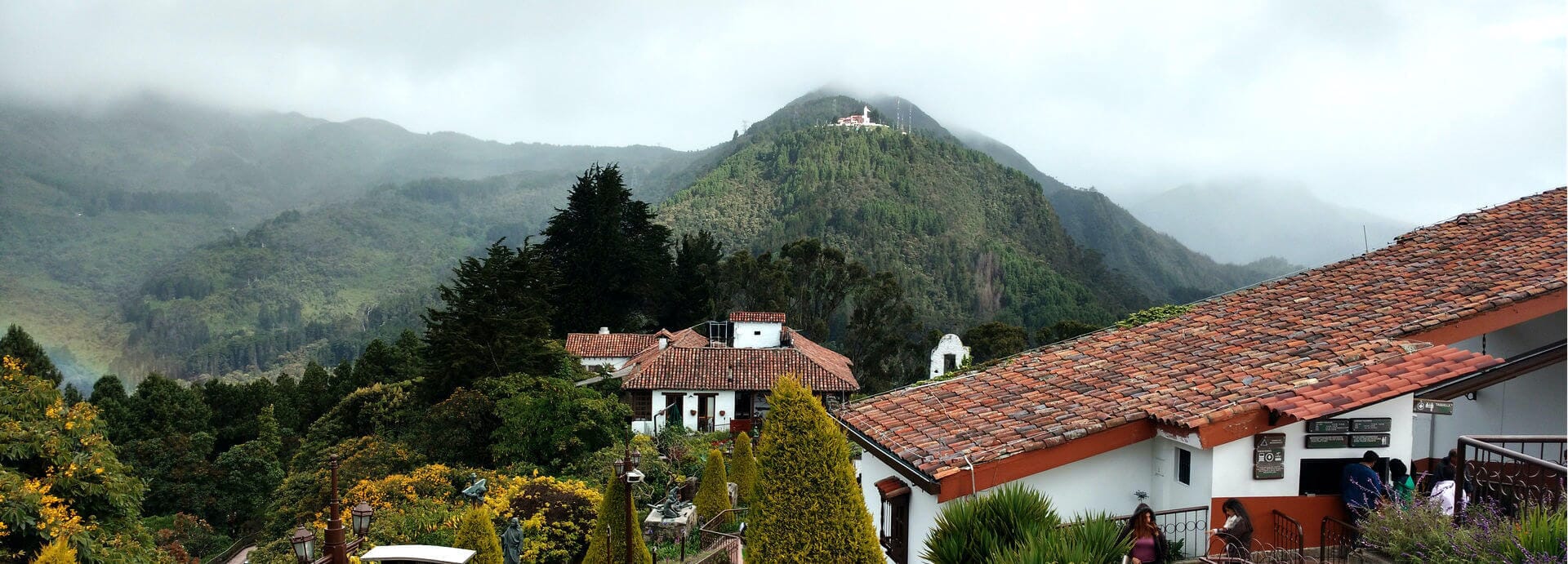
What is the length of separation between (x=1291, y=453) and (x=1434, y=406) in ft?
4.80

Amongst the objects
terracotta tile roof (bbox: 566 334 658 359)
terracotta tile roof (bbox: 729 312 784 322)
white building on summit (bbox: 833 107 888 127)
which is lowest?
terracotta tile roof (bbox: 566 334 658 359)

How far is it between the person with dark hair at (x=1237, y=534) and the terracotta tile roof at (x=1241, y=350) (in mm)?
740

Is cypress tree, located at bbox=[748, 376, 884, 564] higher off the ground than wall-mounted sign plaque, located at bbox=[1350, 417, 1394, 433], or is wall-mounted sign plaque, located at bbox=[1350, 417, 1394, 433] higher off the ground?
wall-mounted sign plaque, located at bbox=[1350, 417, 1394, 433]

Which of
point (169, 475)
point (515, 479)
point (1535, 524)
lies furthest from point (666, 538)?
point (169, 475)

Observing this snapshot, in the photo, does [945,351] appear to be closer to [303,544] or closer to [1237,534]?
[1237,534]

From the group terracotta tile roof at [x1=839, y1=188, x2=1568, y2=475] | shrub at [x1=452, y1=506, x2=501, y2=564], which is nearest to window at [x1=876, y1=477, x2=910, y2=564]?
terracotta tile roof at [x1=839, y1=188, x2=1568, y2=475]

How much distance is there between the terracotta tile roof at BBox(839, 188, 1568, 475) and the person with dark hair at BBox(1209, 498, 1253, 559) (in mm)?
740

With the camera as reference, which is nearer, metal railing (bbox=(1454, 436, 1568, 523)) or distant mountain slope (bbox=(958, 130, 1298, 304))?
metal railing (bbox=(1454, 436, 1568, 523))

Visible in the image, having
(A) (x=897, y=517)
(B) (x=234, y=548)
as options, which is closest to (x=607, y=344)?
(B) (x=234, y=548)

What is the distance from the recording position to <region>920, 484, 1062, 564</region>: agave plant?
608cm

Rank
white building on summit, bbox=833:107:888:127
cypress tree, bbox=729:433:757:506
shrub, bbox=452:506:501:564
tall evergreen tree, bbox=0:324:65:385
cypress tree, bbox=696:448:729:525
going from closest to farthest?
shrub, bbox=452:506:501:564
cypress tree, bbox=696:448:729:525
cypress tree, bbox=729:433:757:506
tall evergreen tree, bbox=0:324:65:385
white building on summit, bbox=833:107:888:127

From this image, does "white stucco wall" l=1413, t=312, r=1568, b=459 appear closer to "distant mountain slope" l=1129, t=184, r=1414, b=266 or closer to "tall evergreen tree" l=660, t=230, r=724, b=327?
"tall evergreen tree" l=660, t=230, r=724, b=327

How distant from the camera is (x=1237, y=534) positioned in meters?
6.45

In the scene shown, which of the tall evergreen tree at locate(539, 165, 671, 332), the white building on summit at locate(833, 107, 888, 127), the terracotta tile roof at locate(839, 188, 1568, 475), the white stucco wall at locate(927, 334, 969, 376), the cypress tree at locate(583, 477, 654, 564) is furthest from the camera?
the white building on summit at locate(833, 107, 888, 127)
